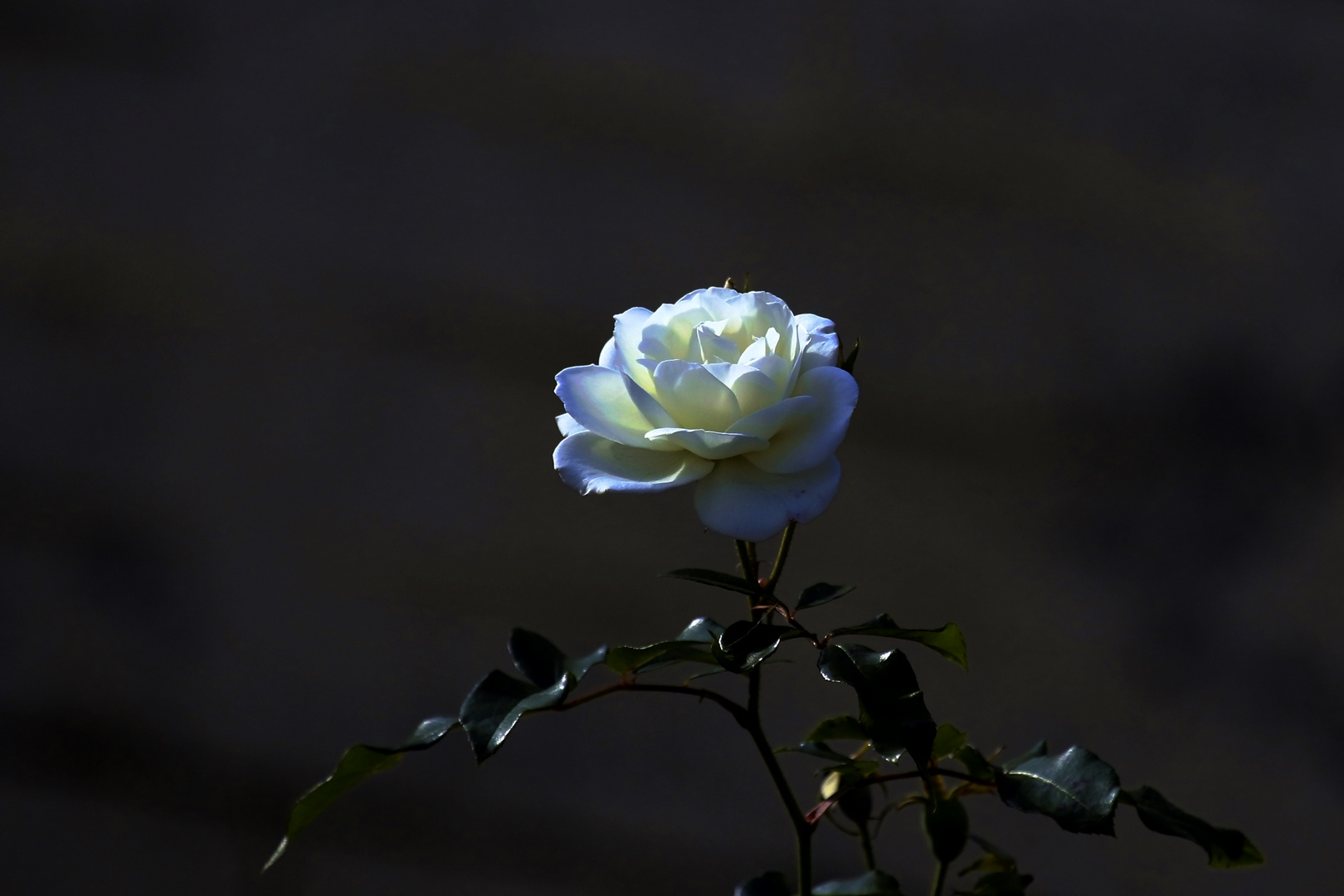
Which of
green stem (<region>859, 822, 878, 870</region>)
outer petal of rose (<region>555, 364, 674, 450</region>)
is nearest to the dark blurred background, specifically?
green stem (<region>859, 822, 878, 870</region>)

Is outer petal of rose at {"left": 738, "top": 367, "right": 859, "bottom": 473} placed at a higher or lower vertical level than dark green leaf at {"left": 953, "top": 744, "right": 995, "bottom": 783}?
higher

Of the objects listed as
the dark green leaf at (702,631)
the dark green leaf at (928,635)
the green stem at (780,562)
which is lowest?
the dark green leaf at (702,631)

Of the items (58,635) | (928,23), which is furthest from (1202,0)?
(58,635)

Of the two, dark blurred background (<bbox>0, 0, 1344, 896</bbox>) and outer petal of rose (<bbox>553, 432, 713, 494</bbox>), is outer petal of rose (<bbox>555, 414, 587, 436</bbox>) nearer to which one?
outer petal of rose (<bbox>553, 432, 713, 494</bbox>)

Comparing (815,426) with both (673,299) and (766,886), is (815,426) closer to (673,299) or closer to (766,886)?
(766,886)

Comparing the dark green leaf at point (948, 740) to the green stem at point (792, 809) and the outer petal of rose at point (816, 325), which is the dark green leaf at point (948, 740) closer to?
the green stem at point (792, 809)

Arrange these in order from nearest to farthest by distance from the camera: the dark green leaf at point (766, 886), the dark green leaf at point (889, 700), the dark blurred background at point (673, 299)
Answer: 1. the dark green leaf at point (889, 700)
2. the dark green leaf at point (766, 886)
3. the dark blurred background at point (673, 299)

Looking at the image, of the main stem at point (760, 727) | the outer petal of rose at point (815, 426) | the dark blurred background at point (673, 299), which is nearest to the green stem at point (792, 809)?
the main stem at point (760, 727)
